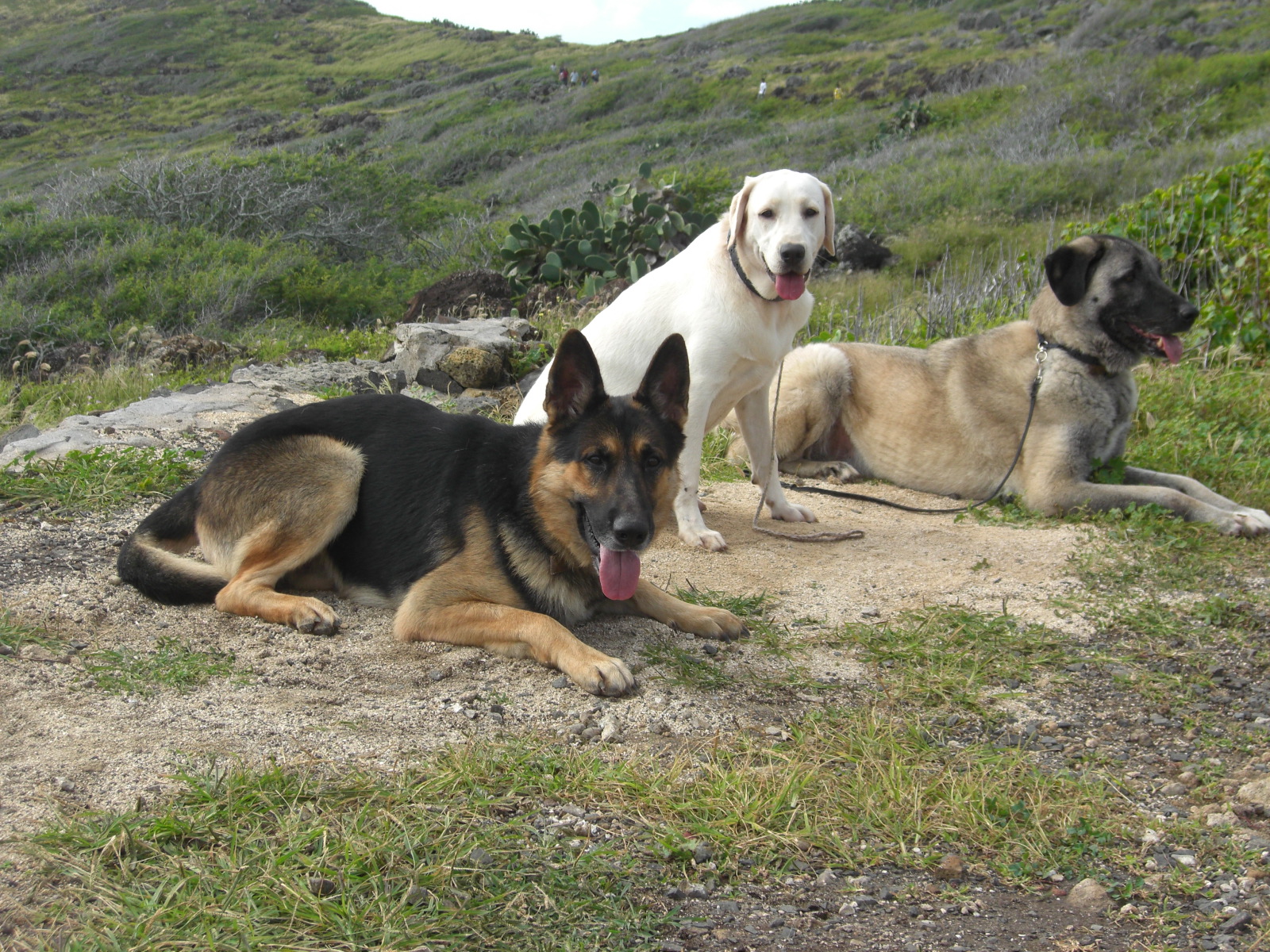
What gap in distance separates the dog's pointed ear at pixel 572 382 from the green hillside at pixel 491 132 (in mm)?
7607

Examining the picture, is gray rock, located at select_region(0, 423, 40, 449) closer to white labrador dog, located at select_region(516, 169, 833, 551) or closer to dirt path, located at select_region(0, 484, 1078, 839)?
dirt path, located at select_region(0, 484, 1078, 839)

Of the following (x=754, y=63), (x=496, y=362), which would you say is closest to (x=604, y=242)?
(x=496, y=362)

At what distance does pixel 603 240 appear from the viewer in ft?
39.0

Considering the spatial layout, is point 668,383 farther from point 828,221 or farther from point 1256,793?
point 1256,793

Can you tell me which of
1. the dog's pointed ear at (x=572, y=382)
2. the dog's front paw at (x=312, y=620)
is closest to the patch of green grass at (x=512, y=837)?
the dog's front paw at (x=312, y=620)

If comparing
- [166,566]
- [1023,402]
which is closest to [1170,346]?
[1023,402]

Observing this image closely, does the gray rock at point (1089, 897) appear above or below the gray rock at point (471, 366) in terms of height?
below

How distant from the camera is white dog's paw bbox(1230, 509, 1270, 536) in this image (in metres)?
5.40

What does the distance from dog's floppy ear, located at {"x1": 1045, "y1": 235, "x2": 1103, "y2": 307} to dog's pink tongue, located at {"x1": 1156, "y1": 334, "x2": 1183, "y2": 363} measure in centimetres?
55

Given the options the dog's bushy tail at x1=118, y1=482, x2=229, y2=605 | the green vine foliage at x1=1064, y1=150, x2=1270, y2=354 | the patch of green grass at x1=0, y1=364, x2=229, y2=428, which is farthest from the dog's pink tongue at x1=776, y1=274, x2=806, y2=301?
the patch of green grass at x1=0, y1=364, x2=229, y2=428

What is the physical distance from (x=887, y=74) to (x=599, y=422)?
1633 inches

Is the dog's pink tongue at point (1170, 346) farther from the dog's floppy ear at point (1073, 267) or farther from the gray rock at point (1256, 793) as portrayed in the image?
the gray rock at point (1256, 793)

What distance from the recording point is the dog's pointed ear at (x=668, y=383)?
3.85 metres

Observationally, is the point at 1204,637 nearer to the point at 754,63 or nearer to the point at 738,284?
the point at 738,284
